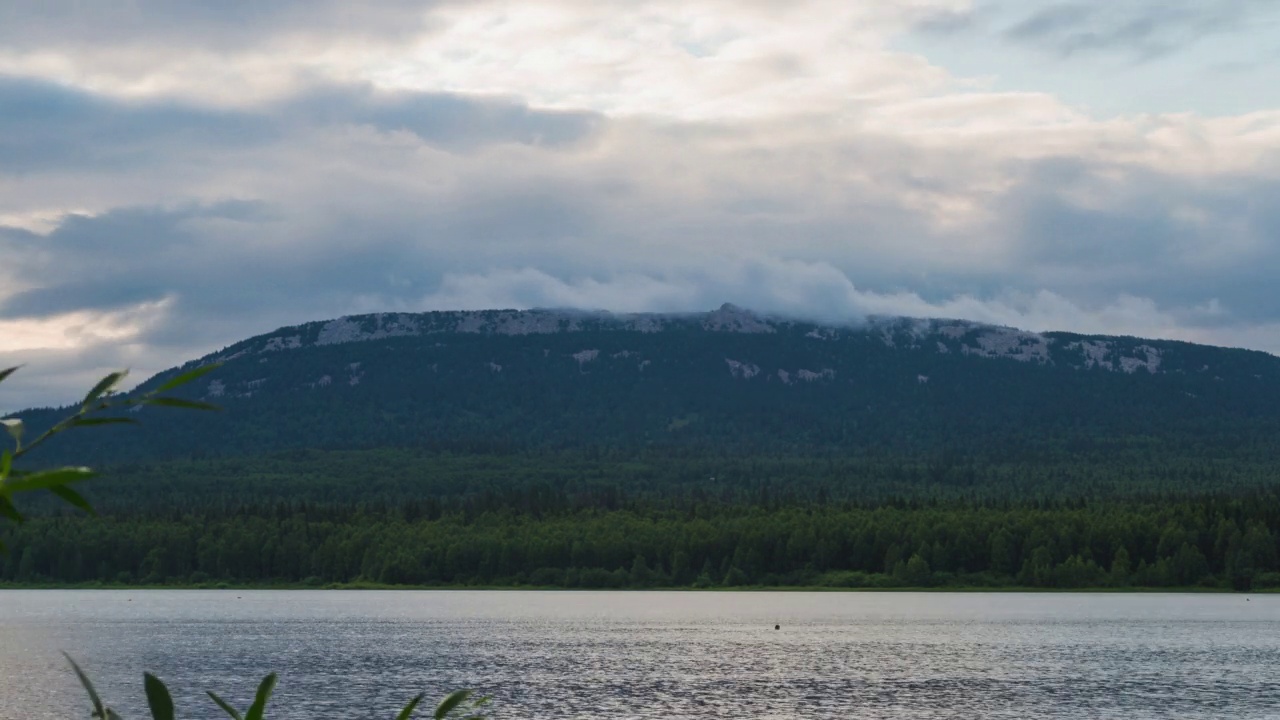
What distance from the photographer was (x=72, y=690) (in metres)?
A: 101

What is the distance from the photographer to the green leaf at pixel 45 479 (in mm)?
4227

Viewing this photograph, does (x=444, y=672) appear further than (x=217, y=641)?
No

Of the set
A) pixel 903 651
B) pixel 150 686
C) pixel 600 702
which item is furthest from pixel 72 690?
pixel 150 686

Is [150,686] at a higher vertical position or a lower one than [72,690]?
higher

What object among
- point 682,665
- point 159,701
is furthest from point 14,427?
point 682,665

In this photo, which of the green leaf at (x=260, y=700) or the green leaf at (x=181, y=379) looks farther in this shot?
the green leaf at (x=181, y=379)

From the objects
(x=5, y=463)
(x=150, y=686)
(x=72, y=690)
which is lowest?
(x=72, y=690)

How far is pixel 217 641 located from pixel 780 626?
210 feet

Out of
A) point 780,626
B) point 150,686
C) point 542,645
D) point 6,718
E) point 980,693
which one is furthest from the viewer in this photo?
point 780,626

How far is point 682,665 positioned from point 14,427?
386 ft

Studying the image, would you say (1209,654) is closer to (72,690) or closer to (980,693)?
(980,693)

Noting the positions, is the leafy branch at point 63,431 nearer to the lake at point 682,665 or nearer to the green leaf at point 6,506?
the green leaf at point 6,506

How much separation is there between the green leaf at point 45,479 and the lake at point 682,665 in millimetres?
82185

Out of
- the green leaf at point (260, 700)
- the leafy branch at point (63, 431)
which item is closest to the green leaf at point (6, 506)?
the leafy branch at point (63, 431)
